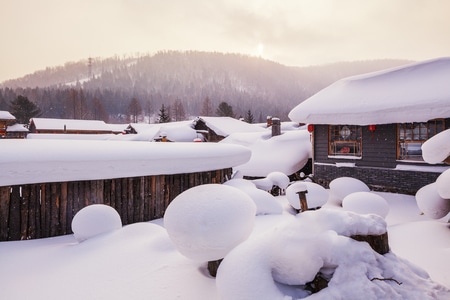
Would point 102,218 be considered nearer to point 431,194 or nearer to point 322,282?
point 322,282

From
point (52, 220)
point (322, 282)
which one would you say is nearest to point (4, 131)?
point (52, 220)

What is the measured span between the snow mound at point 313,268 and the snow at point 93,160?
455 centimetres

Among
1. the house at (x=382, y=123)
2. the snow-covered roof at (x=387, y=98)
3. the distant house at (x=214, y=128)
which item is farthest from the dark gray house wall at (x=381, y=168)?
the distant house at (x=214, y=128)

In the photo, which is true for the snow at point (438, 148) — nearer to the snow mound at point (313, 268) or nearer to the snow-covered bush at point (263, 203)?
the snow mound at point (313, 268)

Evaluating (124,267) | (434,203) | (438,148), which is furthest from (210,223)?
(434,203)

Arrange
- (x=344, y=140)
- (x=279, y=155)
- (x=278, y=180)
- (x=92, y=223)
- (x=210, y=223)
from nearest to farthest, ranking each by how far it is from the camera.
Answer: (x=210, y=223) → (x=92, y=223) → (x=278, y=180) → (x=344, y=140) → (x=279, y=155)

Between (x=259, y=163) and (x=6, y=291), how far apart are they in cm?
1294

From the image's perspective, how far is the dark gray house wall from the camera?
10.2 meters

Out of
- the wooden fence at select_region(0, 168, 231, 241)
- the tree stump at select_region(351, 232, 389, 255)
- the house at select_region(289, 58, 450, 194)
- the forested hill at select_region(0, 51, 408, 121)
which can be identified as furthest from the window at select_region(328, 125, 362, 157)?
the forested hill at select_region(0, 51, 408, 121)

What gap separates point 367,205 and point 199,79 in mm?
151764

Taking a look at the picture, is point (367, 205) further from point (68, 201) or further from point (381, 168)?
point (68, 201)

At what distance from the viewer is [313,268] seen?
94.9 inches

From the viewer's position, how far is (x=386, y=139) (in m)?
11.0

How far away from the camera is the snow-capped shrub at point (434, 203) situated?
20.8 ft
